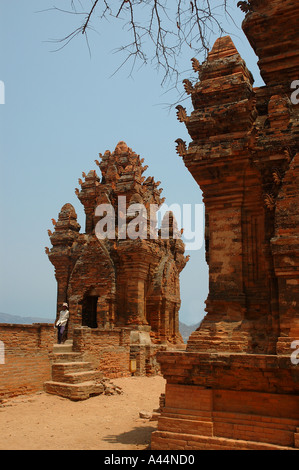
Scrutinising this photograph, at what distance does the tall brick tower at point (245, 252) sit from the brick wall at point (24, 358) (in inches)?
236

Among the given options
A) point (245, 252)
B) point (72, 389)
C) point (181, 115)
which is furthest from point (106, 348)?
point (181, 115)

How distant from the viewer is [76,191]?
21125mm

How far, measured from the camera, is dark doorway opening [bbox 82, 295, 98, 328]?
761 inches

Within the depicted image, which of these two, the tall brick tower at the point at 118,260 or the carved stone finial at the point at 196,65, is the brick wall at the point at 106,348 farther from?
the carved stone finial at the point at 196,65

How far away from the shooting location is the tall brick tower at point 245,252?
223 inches

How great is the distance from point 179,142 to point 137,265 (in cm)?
1094

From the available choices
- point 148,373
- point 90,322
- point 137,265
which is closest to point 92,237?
point 137,265

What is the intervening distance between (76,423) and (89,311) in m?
10.7

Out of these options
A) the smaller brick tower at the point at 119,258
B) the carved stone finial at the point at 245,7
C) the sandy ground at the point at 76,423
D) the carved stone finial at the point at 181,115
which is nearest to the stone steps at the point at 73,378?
the sandy ground at the point at 76,423

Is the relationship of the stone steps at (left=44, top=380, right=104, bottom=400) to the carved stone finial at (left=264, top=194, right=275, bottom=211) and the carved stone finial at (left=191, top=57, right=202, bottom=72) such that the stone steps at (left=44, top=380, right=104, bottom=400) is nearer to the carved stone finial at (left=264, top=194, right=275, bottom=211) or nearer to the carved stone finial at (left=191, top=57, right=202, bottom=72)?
the carved stone finial at (left=264, top=194, right=275, bottom=211)

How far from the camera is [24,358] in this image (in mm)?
11500

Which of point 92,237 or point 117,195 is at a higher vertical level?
point 117,195

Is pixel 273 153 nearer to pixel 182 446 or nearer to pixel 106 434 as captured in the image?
pixel 182 446

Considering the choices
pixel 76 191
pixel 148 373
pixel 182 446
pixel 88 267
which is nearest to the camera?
pixel 182 446
